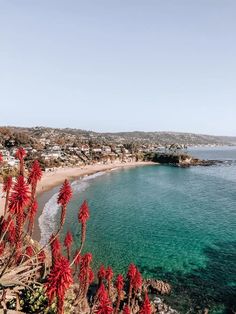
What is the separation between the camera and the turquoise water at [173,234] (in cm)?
4334

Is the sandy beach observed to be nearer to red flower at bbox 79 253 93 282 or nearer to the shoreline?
the shoreline

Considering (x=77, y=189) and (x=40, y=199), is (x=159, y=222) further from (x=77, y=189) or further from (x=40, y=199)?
(x=77, y=189)

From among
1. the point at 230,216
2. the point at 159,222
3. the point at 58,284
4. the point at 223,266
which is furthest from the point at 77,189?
the point at 58,284

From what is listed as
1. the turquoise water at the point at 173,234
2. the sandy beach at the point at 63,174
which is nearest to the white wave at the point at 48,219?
the turquoise water at the point at 173,234

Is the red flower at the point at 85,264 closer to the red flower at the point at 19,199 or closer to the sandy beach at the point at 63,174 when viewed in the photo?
the red flower at the point at 19,199

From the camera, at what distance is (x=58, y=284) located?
42.1ft

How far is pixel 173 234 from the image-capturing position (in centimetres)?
6662

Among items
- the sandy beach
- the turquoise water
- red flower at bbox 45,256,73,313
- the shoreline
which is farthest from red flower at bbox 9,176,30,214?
the sandy beach

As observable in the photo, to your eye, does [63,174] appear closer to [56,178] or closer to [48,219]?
[56,178]

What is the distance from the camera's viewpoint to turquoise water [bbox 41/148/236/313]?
4334cm

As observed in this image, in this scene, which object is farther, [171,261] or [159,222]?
[159,222]

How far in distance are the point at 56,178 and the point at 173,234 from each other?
71940mm

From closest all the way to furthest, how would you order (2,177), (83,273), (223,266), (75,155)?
(83,273)
(223,266)
(2,177)
(75,155)

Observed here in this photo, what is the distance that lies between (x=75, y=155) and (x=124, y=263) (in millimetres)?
149241
